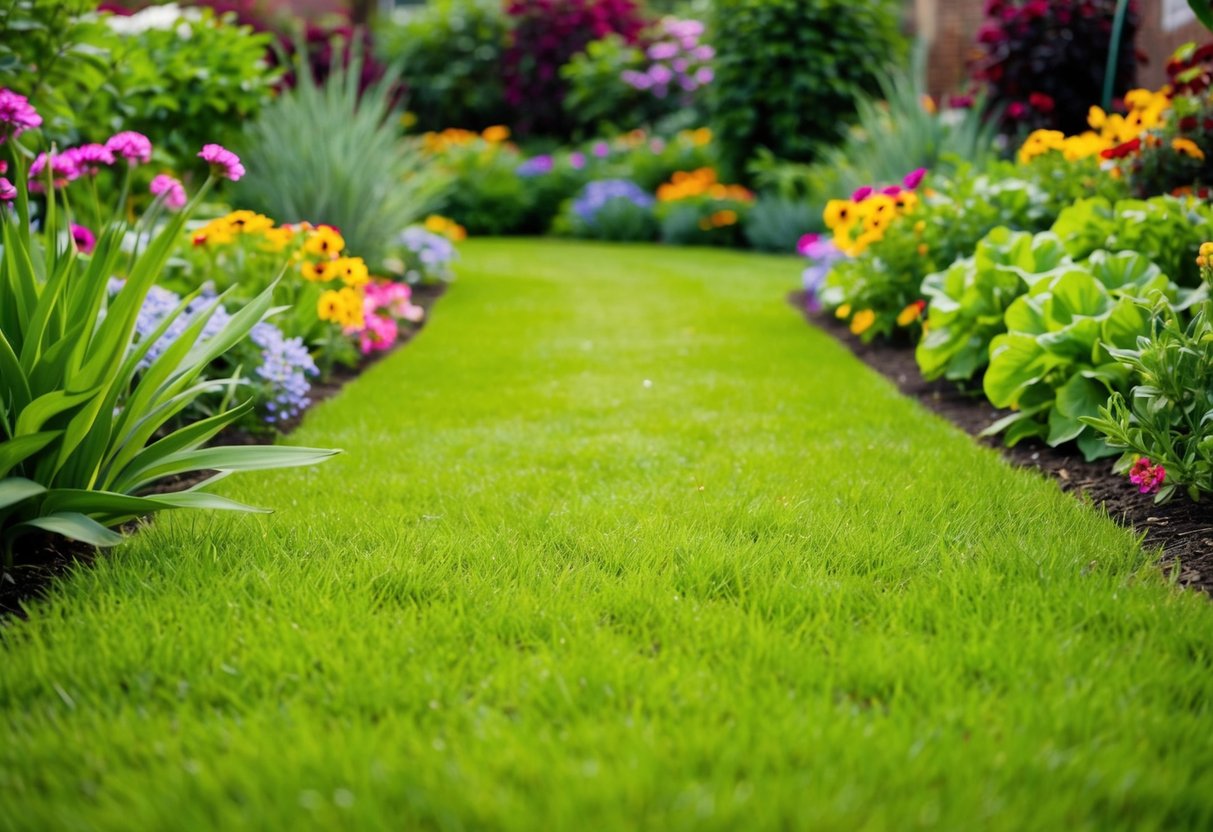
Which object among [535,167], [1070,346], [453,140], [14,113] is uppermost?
[453,140]

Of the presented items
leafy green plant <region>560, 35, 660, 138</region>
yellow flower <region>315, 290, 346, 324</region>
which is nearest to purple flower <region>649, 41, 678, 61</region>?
leafy green plant <region>560, 35, 660, 138</region>

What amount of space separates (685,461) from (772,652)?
59.1 inches

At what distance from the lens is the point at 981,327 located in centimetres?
409

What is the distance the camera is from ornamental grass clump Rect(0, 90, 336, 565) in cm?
227

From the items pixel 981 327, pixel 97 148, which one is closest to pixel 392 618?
pixel 97 148

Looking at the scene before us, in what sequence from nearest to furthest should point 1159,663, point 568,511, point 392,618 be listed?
point 1159,663 → point 392,618 → point 568,511

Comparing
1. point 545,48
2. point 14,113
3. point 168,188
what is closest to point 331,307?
point 168,188

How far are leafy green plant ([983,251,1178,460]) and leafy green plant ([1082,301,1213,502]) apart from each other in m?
0.39

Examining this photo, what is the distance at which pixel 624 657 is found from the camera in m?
1.97

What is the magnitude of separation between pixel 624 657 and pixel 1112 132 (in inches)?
173

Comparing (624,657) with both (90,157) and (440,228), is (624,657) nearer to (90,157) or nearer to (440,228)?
(90,157)

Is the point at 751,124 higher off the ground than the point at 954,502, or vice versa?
the point at 751,124

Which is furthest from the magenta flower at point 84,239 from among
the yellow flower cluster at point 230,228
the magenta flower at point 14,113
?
the magenta flower at point 14,113

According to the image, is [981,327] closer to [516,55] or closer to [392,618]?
[392,618]
